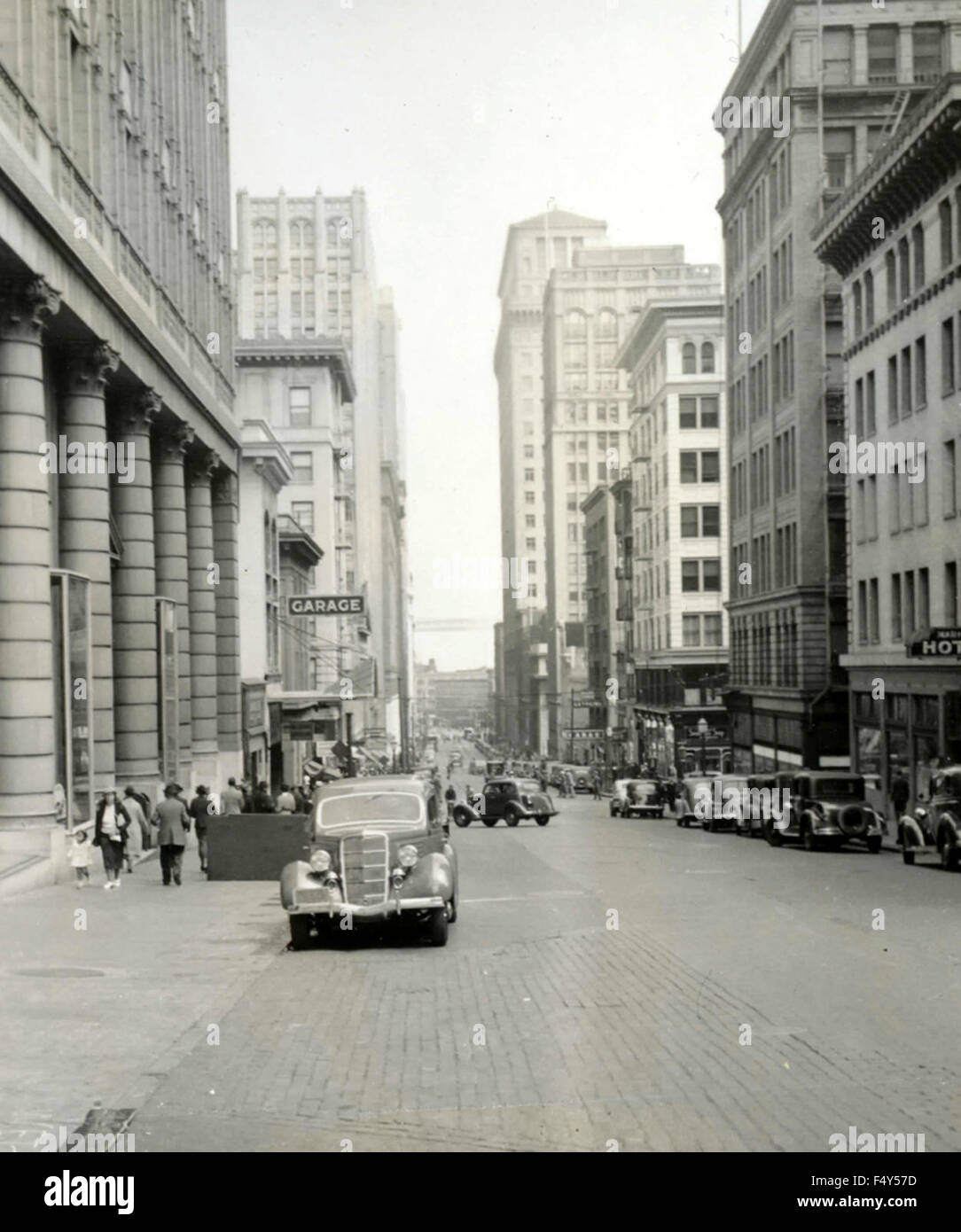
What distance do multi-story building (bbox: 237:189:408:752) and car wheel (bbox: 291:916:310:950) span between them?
166ft

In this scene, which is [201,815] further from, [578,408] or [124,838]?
[578,408]

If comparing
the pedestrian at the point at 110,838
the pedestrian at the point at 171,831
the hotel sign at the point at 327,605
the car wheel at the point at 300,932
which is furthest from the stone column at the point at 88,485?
the hotel sign at the point at 327,605

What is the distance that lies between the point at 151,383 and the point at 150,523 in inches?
131

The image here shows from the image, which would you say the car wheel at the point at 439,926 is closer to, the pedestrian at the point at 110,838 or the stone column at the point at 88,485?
the pedestrian at the point at 110,838

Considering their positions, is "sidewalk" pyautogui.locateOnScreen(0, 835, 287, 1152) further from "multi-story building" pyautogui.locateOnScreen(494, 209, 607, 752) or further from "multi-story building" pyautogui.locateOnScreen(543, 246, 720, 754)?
"multi-story building" pyautogui.locateOnScreen(494, 209, 607, 752)

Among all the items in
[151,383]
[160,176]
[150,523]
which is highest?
[160,176]

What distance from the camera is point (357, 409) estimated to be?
510 feet

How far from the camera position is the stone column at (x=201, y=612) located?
46719mm

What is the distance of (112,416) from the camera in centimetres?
3712

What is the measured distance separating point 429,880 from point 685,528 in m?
77.3

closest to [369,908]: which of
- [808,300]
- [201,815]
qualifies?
[201,815]

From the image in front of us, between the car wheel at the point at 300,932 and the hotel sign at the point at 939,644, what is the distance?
22907 millimetres

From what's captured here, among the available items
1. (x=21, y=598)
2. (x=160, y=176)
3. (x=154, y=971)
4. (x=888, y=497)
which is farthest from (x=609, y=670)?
(x=154, y=971)
